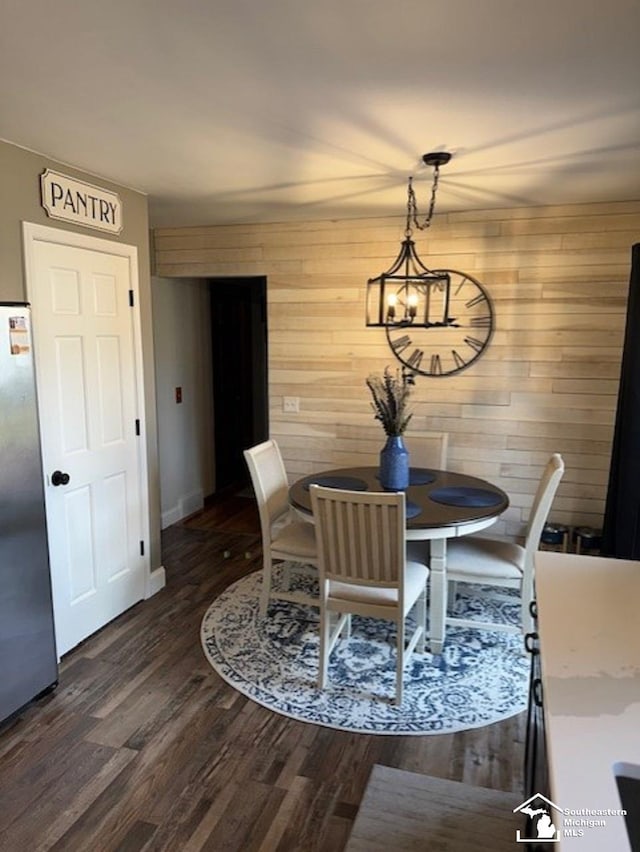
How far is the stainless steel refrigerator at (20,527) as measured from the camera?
2.36 m

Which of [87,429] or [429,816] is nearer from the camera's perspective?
[429,816]

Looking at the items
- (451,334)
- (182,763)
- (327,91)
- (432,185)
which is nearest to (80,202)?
(327,91)

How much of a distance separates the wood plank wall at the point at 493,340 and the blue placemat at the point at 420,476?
0.33 meters

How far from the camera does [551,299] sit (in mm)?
3688

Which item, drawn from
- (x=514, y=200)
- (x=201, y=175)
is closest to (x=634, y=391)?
(x=514, y=200)

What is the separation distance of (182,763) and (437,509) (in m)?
1.62

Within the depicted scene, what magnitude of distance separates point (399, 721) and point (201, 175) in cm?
279

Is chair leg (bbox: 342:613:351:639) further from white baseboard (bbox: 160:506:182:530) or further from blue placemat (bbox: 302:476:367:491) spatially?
white baseboard (bbox: 160:506:182:530)

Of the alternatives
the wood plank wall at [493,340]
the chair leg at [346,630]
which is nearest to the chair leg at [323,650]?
the chair leg at [346,630]

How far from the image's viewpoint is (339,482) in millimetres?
3453

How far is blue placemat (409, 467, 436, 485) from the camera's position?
3.50 metres

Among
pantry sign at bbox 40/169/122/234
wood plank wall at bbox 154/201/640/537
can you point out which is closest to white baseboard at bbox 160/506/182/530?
wood plank wall at bbox 154/201/640/537

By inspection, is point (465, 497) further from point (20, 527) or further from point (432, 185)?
point (20, 527)

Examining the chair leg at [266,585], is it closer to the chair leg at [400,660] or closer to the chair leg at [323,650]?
the chair leg at [323,650]
